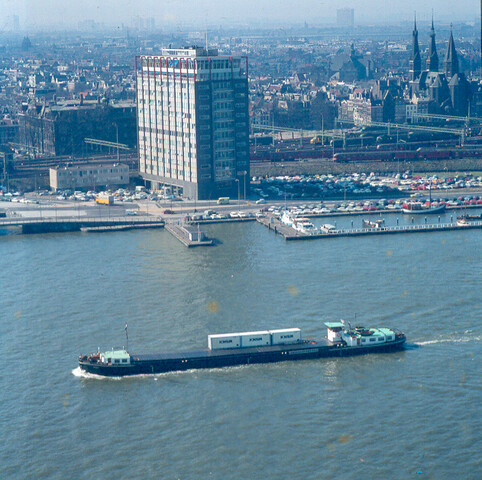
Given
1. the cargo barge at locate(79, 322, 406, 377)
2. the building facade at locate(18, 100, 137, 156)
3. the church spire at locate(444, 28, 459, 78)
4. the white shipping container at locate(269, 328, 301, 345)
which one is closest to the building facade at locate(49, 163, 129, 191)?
the building facade at locate(18, 100, 137, 156)

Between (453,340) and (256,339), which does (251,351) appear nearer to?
(256,339)

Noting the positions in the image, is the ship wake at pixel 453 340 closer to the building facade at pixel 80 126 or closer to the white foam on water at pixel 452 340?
the white foam on water at pixel 452 340

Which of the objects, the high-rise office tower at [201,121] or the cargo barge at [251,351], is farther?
the high-rise office tower at [201,121]

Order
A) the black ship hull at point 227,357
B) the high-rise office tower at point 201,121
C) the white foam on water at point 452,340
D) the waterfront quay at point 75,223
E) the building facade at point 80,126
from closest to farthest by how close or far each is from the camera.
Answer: the black ship hull at point 227,357, the white foam on water at point 452,340, the waterfront quay at point 75,223, the high-rise office tower at point 201,121, the building facade at point 80,126

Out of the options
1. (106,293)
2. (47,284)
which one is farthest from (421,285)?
(47,284)

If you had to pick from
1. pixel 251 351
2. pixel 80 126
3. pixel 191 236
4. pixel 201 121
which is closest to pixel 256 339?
pixel 251 351

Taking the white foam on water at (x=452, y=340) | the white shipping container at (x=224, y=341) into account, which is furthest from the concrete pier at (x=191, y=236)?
the white foam on water at (x=452, y=340)

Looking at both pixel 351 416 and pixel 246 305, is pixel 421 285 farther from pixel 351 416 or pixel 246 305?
pixel 351 416

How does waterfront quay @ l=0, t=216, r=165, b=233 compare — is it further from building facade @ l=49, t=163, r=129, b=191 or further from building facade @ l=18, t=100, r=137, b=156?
building facade @ l=18, t=100, r=137, b=156
